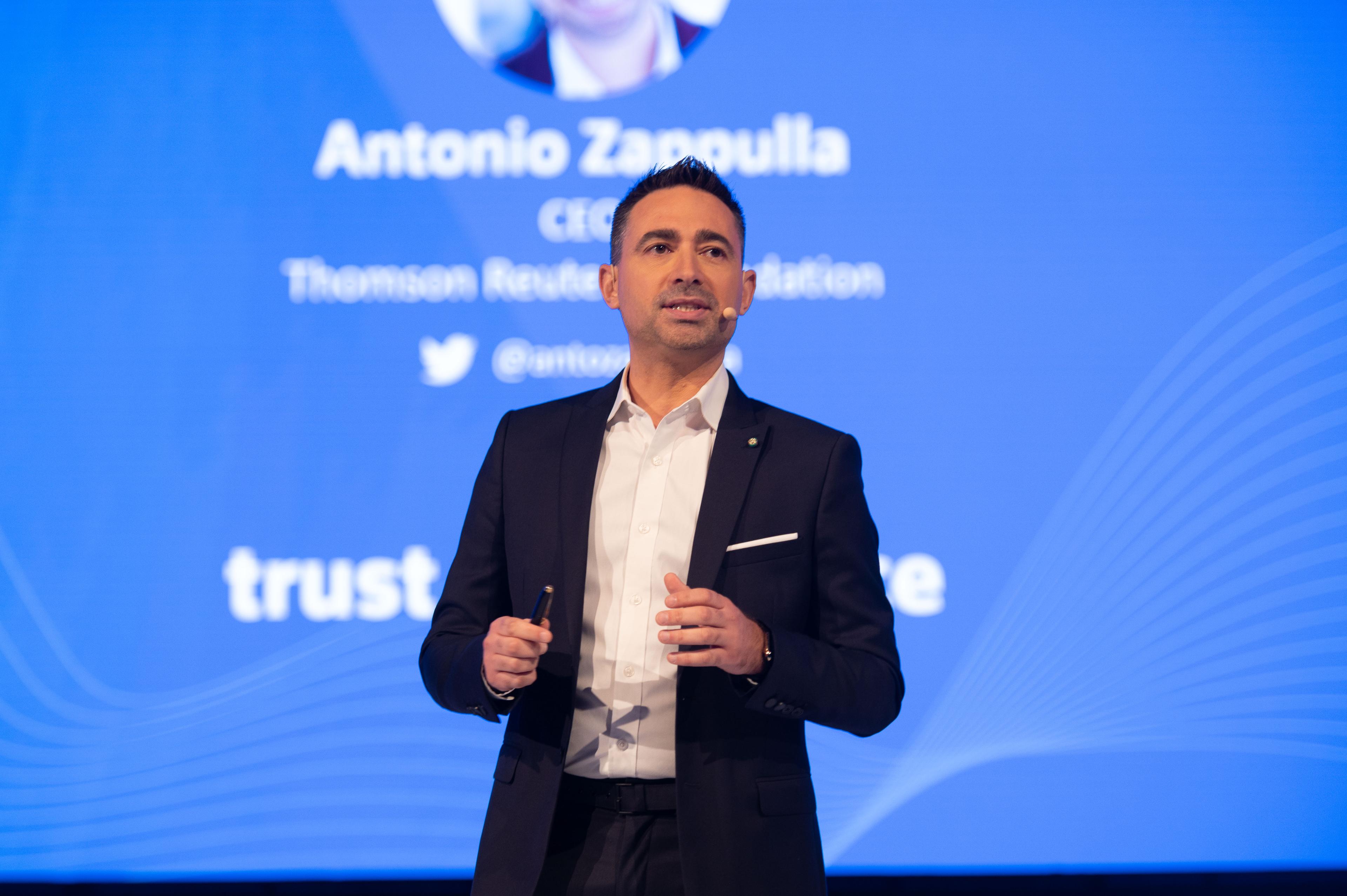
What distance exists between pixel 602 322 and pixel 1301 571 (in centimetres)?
214

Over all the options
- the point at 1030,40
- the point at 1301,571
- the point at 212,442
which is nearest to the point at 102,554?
the point at 212,442

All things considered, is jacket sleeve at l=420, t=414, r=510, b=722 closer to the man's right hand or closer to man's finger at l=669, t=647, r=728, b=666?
the man's right hand

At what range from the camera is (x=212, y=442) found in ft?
9.27

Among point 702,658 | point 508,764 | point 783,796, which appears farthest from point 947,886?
point 702,658

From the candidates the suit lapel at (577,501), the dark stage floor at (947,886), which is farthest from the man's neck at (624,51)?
the dark stage floor at (947,886)

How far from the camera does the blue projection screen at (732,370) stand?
274cm

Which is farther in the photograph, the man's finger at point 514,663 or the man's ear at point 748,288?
the man's ear at point 748,288

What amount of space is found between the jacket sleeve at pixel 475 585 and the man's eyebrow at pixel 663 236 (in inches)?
14.1

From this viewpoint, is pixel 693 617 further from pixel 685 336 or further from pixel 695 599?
pixel 685 336

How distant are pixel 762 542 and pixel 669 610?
0.26m

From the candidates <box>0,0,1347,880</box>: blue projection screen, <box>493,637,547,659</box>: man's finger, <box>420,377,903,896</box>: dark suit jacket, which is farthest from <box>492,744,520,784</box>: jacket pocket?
<box>0,0,1347,880</box>: blue projection screen

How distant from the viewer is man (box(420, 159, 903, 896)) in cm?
124

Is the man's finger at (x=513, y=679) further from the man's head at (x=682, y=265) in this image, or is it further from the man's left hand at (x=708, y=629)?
the man's head at (x=682, y=265)

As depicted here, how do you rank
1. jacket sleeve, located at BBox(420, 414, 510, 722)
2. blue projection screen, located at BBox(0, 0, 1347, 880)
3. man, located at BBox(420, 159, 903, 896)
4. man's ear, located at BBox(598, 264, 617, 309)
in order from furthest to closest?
blue projection screen, located at BBox(0, 0, 1347, 880) < man's ear, located at BBox(598, 264, 617, 309) < jacket sleeve, located at BBox(420, 414, 510, 722) < man, located at BBox(420, 159, 903, 896)
